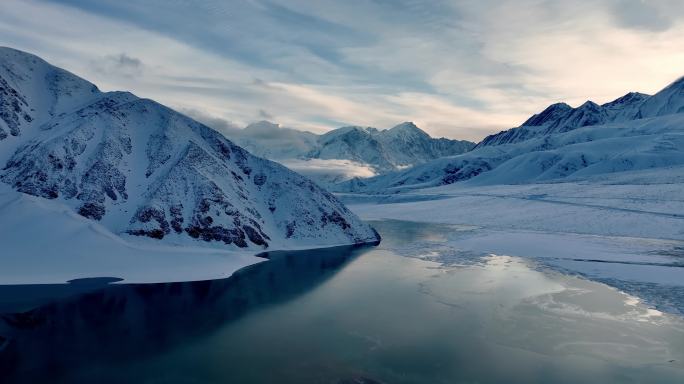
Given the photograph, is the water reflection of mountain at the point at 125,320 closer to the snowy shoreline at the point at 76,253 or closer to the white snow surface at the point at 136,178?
the snowy shoreline at the point at 76,253

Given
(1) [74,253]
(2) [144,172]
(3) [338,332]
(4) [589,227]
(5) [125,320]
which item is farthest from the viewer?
(4) [589,227]

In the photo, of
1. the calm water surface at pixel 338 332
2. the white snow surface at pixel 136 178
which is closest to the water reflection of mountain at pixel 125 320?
the calm water surface at pixel 338 332

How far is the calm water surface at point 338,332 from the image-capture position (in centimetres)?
3138

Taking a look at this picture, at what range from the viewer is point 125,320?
42062 mm

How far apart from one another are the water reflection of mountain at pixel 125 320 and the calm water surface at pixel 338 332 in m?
0.15

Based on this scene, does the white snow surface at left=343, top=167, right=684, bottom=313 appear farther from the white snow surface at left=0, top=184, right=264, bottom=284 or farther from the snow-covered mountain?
the white snow surface at left=0, top=184, right=264, bottom=284

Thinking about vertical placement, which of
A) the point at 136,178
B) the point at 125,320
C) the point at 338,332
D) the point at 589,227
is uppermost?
the point at 136,178

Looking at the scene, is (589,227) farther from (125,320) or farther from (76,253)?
(76,253)

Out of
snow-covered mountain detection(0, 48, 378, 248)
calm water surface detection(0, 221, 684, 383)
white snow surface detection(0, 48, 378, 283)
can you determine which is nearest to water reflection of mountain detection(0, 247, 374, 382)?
calm water surface detection(0, 221, 684, 383)

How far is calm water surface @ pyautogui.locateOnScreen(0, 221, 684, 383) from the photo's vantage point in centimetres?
3138

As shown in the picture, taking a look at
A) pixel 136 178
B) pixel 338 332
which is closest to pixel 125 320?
pixel 338 332

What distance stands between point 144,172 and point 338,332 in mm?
60141

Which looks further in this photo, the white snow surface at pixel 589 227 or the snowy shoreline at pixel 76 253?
the white snow surface at pixel 589 227

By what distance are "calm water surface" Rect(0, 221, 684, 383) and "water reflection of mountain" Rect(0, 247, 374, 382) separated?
15cm
